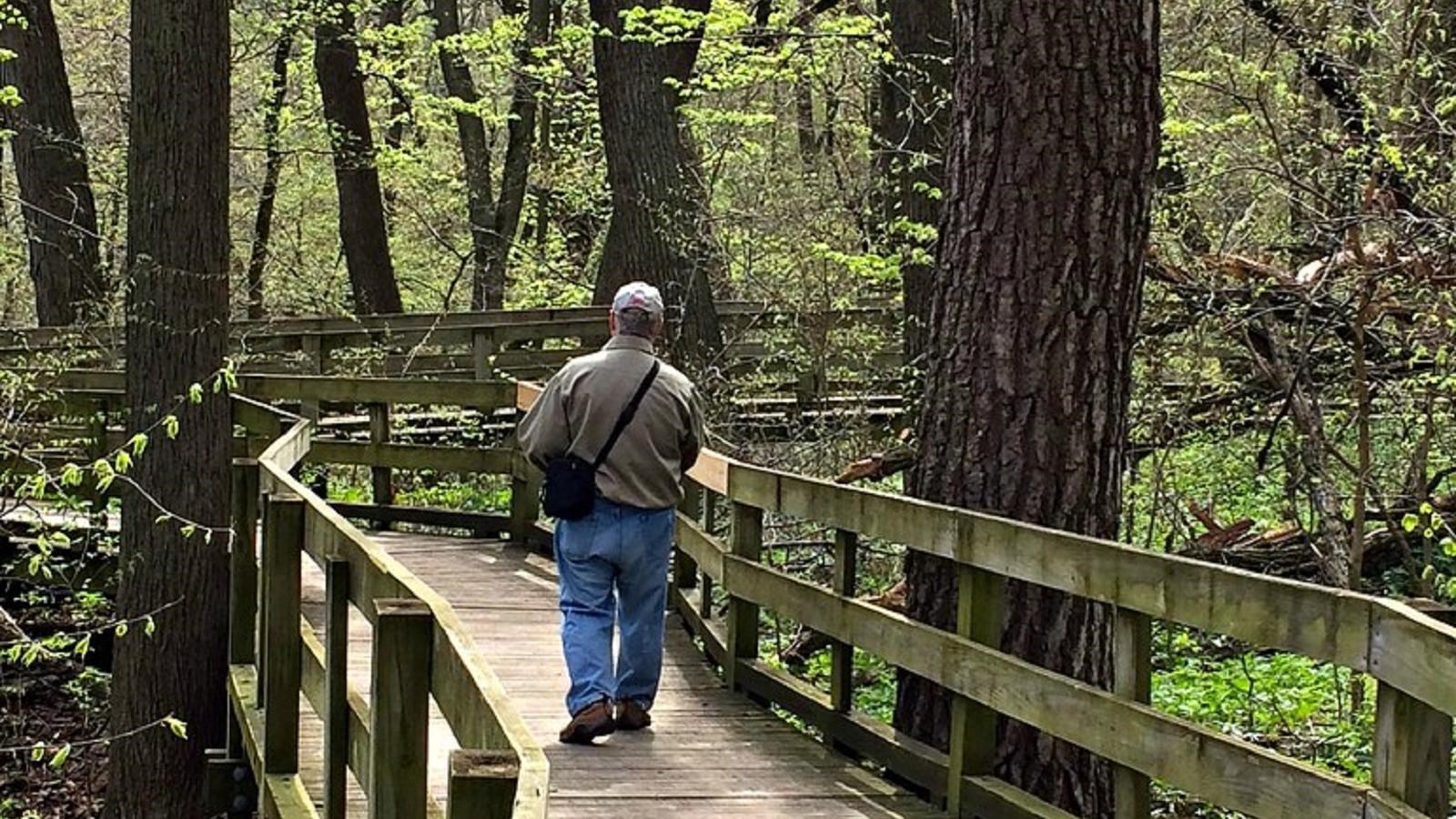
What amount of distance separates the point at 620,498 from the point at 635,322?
0.72 metres

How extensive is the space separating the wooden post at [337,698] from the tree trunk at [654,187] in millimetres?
9049

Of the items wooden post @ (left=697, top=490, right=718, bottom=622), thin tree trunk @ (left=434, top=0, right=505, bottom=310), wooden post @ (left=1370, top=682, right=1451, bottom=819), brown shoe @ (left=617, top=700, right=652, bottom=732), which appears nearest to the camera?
wooden post @ (left=1370, top=682, right=1451, bottom=819)

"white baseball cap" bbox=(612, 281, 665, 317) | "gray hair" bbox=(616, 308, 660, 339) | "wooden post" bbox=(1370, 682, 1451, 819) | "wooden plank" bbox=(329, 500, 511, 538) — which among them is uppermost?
"white baseball cap" bbox=(612, 281, 665, 317)

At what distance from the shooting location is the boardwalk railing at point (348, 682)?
276 centimetres

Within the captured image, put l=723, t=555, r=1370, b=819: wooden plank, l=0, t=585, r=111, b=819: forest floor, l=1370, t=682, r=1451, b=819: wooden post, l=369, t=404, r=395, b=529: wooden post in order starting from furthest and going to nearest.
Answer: l=369, t=404, r=395, b=529: wooden post → l=0, t=585, r=111, b=819: forest floor → l=723, t=555, r=1370, b=819: wooden plank → l=1370, t=682, r=1451, b=819: wooden post

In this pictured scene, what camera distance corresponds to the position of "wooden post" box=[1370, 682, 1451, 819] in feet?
11.7

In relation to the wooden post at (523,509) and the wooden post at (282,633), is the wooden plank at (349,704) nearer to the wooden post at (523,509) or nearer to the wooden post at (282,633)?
the wooden post at (282,633)

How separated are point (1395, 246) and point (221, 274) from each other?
21.8 ft

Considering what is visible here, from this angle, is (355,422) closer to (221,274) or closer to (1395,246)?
(221,274)

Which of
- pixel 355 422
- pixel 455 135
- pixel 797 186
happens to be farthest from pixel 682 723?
pixel 455 135

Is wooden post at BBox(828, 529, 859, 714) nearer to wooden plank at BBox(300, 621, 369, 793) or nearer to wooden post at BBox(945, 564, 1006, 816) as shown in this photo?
wooden post at BBox(945, 564, 1006, 816)

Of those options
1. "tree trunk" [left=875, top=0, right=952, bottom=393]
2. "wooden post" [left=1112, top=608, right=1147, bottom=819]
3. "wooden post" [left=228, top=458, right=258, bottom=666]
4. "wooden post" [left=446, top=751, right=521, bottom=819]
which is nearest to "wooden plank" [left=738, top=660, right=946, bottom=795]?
"wooden post" [left=1112, top=608, right=1147, bottom=819]

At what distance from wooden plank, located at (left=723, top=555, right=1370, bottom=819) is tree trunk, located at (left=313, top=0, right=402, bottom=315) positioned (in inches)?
579

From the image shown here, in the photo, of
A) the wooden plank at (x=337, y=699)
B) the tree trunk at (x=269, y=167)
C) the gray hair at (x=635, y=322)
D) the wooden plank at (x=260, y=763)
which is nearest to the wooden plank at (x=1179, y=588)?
the gray hair at (x=635, y=322)
